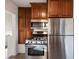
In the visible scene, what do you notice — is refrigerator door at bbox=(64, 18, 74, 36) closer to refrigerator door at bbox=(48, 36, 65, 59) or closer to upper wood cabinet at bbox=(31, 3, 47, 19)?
refrigerator door at bbox=(48, 36, 65, 59)

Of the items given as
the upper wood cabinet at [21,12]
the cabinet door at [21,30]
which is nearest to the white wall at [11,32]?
the cabinet door at [21,30]

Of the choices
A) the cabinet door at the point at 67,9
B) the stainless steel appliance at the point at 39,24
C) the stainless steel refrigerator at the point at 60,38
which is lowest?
the stainless steel refrigerator at the point at 60,38

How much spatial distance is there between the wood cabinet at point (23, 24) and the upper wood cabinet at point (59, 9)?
12.8 feet

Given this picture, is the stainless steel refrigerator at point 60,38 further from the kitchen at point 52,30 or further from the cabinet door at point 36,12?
the cabinet door at point 36,12

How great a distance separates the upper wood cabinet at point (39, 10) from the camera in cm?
657

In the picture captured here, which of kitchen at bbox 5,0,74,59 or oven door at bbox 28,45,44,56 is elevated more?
kitchen at bbox 5,0,74,59

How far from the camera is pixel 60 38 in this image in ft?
14.8

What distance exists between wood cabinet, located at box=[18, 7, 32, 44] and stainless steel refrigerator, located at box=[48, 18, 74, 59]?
156 inches

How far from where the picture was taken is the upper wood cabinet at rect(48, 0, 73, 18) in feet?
15.3

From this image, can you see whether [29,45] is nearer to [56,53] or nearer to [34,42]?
[34,42]

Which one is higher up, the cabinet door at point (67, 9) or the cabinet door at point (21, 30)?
the cabinet door at point (67, 9)

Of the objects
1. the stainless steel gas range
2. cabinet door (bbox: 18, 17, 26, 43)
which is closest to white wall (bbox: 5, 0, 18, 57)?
cabinet door (bbox: 18, 17, 26, 43)
